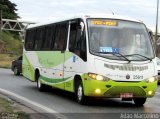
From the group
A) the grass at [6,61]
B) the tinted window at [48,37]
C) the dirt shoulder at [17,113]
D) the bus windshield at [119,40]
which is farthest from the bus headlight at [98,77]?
the grass at [6,61]

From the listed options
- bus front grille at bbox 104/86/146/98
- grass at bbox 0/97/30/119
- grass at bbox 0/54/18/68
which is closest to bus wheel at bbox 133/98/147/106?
bus front grille at bbox 104/86/146/98

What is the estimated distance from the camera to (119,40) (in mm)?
15250

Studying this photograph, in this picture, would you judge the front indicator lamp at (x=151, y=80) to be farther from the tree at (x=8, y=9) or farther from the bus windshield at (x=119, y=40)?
the tree at (x=8, y=9)

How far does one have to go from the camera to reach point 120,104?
16.1 meters

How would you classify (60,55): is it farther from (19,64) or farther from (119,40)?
(19,64)

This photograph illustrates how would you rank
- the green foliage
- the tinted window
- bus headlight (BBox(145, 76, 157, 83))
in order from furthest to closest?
1. the green foliage
2. the tinted window
3. bus headlight (BBox(145, 76, 157, 83))

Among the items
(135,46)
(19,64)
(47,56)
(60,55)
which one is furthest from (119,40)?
(19,64)

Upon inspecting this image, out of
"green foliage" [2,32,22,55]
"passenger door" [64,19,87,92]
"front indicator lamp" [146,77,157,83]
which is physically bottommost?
"green foliage" [2,32,22,55]

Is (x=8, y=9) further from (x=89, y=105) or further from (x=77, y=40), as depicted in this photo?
(x=89, y=105)

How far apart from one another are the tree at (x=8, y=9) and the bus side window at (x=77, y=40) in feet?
274

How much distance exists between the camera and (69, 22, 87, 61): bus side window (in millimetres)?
15234

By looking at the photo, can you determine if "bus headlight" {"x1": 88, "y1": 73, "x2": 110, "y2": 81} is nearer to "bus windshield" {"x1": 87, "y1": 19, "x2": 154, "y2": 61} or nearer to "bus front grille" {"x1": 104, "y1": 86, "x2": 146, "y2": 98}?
"bus front grille" {"x1": 104, "y1": 86, "x2": 146, "y2": 98}

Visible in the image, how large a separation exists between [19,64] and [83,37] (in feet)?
63.0

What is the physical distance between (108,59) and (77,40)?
5.09ft
